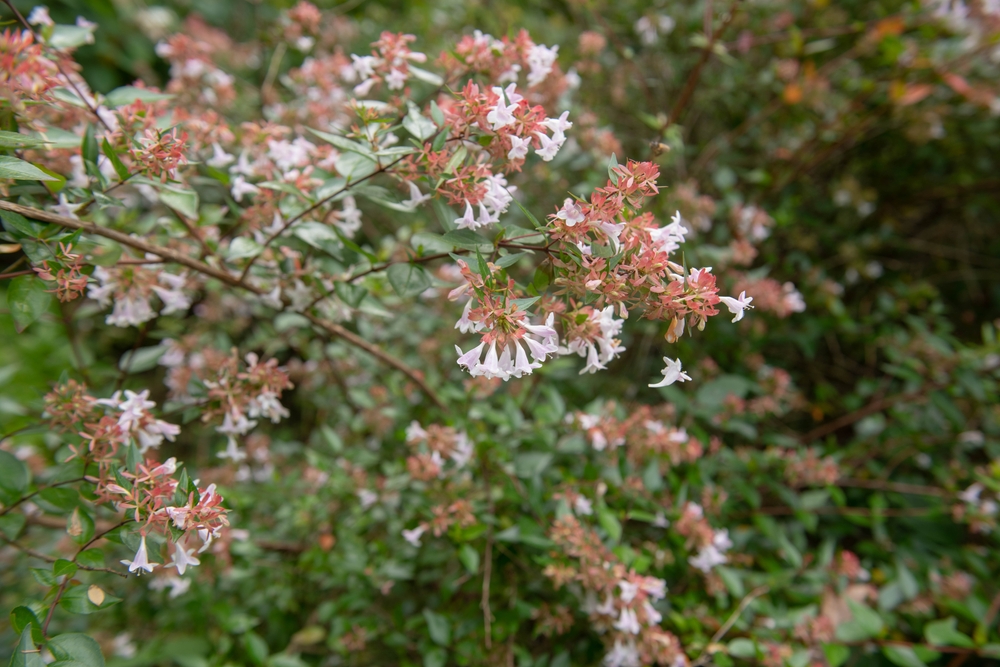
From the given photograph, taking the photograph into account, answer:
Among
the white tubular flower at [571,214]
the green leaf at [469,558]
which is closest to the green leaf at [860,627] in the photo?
the green leaf at [469,558]

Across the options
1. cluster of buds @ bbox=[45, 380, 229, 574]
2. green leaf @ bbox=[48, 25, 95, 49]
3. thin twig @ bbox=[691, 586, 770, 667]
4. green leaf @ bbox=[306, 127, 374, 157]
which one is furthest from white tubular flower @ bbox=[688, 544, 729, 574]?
green leaf @ bbox=[48, 25, 95, 49]

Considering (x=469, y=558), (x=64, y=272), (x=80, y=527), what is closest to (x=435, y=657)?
(x=469, y=558)

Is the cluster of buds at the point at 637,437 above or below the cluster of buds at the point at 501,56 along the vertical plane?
below

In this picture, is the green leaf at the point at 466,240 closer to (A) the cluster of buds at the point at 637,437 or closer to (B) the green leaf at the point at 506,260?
(B) the green leaf at the point at 506,260

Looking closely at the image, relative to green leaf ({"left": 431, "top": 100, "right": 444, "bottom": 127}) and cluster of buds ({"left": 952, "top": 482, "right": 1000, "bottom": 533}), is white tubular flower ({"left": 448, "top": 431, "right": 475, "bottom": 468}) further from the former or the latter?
cluster of buds ({"left": 952, "top": 482, "right": 1000, "bottom": 533})

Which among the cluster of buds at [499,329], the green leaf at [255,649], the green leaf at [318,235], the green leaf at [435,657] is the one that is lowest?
the green leaf at [255,649]

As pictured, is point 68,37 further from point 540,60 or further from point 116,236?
point 540,60

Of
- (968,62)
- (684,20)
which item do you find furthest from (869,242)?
(684,20)
